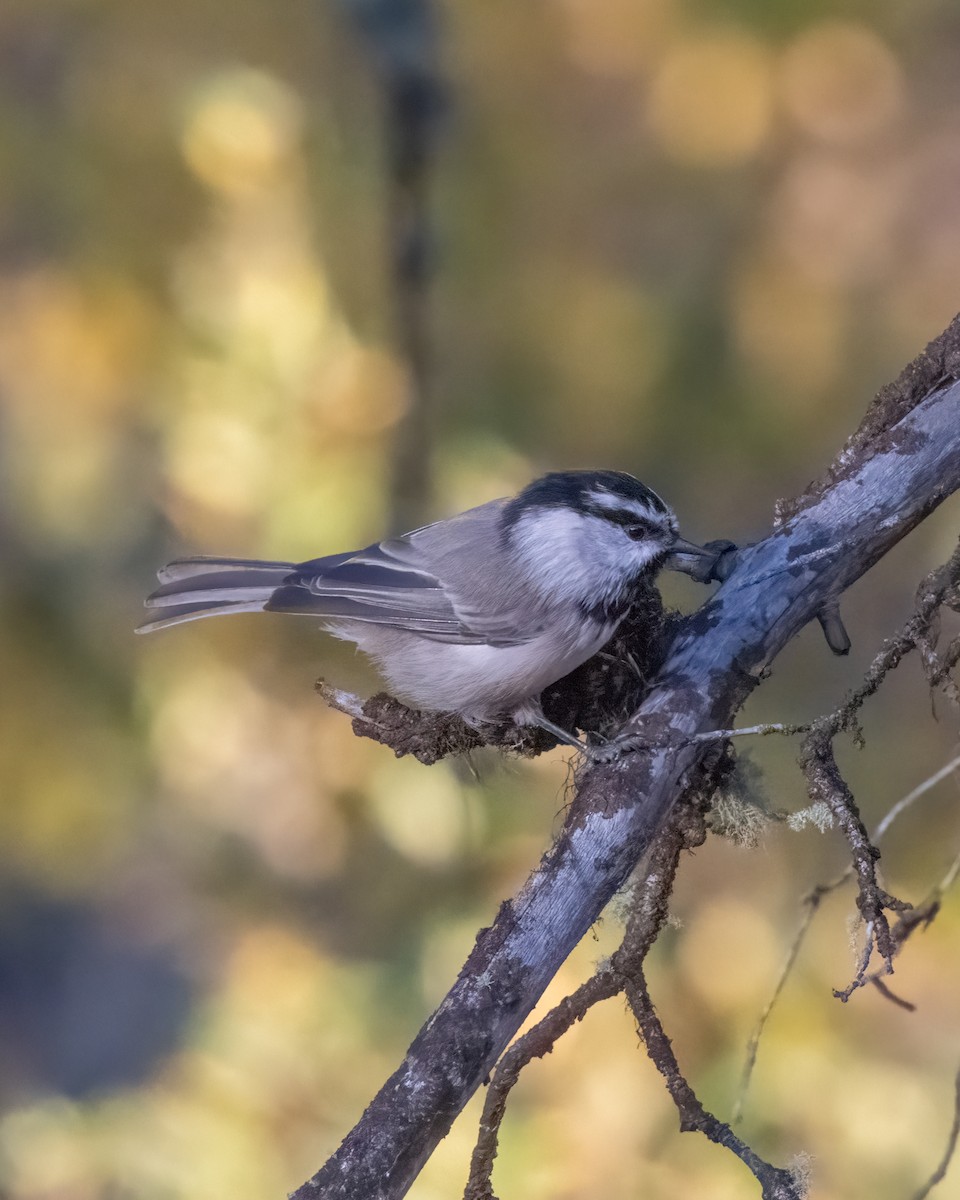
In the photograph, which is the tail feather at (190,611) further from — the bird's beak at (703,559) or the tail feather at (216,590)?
the bird's beak at (703,559)

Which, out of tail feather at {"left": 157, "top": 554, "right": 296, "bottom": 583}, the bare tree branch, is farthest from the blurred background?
the bare tree branch

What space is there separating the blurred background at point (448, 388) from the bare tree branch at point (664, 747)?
0.81 metres

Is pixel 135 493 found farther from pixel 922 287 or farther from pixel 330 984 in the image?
pixel 922 287

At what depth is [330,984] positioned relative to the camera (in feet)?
6.10

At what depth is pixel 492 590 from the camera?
1000 mm

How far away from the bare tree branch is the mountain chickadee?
0.12 m

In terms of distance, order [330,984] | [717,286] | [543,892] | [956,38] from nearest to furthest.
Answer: [543,892] < [956,38] < [717,286] < [330,984]

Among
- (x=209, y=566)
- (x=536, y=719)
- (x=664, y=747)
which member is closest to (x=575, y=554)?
(x=536, y=719)

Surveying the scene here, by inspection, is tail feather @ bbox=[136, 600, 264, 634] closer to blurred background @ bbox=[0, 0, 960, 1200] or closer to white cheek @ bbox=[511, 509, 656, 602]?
white cheek @ bbox=[511, 509, 656, 602]

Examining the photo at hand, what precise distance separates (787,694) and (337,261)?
1.10m

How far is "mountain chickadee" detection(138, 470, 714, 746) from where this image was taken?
3.12ft

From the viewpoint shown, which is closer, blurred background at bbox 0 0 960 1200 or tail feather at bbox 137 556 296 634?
tail feather at bbox 137 556 296 634

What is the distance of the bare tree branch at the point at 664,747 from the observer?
2.02 feet

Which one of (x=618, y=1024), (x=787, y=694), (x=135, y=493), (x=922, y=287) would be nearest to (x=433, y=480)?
(x=135, y=493)
